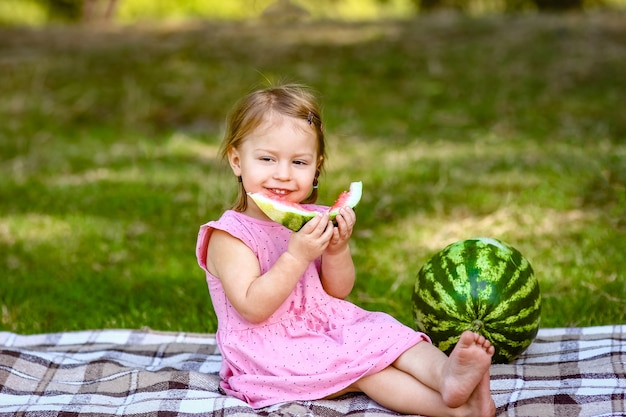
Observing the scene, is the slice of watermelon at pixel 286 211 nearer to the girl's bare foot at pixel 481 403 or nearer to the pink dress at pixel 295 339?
the pink dress at pixel 295 339

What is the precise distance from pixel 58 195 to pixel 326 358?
4642mm

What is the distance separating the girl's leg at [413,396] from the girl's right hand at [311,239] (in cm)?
56

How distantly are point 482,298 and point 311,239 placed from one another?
84 cm

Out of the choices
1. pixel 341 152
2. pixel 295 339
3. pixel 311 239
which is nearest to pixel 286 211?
pixel 311 239

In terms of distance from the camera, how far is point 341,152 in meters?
8.71

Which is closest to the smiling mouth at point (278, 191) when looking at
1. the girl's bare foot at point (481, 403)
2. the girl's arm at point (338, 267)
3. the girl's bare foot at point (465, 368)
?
the girl's arm at point (338, 267)

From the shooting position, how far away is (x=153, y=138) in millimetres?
9680

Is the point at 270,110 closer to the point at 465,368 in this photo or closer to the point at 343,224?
the point at 343,224

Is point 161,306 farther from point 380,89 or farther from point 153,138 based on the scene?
point 380,89

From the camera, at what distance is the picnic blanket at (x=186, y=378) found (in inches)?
137

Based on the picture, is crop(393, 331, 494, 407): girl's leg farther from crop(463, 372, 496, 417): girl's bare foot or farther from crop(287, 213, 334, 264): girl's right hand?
crop(287, 213, 334, 264): girl's right hand

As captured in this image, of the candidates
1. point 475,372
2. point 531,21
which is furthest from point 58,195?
point 531,21

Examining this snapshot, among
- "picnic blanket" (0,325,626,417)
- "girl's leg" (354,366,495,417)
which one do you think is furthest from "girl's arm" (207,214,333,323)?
"girl's leg" (354,366,495,417)

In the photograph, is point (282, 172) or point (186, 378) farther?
point (186, 378)
